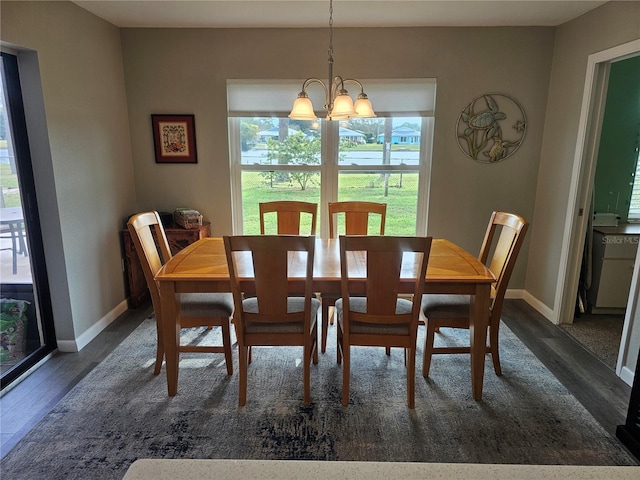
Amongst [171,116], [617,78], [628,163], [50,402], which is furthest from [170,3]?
[628,163]

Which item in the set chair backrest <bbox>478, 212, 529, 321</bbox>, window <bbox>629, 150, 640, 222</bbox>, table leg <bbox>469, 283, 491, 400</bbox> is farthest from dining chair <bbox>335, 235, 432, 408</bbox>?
window <bbox>629, 150, 640, 222</bbox>

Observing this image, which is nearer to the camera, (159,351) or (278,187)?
(159,351)

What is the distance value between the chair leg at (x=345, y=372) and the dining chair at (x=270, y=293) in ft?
0.62

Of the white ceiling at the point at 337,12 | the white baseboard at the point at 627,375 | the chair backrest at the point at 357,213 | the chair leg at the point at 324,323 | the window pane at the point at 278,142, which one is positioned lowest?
the white baseboard at the point at 627,375

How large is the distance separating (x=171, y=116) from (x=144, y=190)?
0.73 meters

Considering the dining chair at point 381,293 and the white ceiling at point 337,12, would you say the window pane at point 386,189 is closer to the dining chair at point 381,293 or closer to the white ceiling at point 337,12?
the white ceiling at point 337,12

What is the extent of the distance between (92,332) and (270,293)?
1766mm

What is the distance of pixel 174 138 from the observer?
11.0 feet

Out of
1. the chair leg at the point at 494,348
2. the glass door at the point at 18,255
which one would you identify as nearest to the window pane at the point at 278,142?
the glass door at the point at 18,255

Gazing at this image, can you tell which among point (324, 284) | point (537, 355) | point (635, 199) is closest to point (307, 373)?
point (324, 284)

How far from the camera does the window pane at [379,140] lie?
3.36m

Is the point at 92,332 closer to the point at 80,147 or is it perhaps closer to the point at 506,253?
the point at 80,147

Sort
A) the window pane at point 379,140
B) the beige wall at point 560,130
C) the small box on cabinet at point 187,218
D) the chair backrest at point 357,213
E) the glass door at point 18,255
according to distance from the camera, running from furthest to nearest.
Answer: the window pane at point 379,140 < the small box on cabinet at point 187,218 < the chair backrest at point 357,213 < the beige wall at point 560,130 < the glass door at point 18,255

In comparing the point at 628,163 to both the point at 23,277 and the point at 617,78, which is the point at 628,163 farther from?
the point at 23,277
